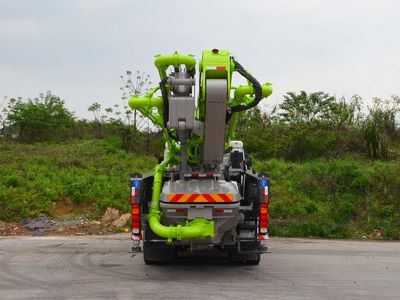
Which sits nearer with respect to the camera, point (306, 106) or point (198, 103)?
point (198, 103)

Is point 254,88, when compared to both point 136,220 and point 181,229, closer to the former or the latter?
point 181,229

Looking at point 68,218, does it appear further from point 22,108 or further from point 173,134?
point 22,108

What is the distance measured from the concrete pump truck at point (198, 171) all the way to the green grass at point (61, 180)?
8.98m

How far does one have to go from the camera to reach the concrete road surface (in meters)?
7.66

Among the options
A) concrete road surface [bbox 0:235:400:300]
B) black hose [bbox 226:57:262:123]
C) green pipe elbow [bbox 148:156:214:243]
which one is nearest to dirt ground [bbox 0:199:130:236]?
concrete road surface [bbox 0:235:400:300]

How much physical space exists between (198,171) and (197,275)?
1.67 metres

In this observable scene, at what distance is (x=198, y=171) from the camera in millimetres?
9172

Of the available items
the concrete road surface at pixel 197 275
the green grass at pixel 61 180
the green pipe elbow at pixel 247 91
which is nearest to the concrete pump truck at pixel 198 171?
the green pipe elbow at pixel 247 91

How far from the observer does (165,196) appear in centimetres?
857

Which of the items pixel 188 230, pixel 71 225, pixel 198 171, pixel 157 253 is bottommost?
pixel 71 225

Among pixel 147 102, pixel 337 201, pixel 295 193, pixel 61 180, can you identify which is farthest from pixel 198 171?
pixel 61 180

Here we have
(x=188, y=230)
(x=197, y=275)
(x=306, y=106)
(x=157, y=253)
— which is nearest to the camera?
(x=188, y=230)

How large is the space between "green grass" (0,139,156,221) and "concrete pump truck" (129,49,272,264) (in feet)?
29.5

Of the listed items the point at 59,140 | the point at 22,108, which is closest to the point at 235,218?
the point at 59,140
